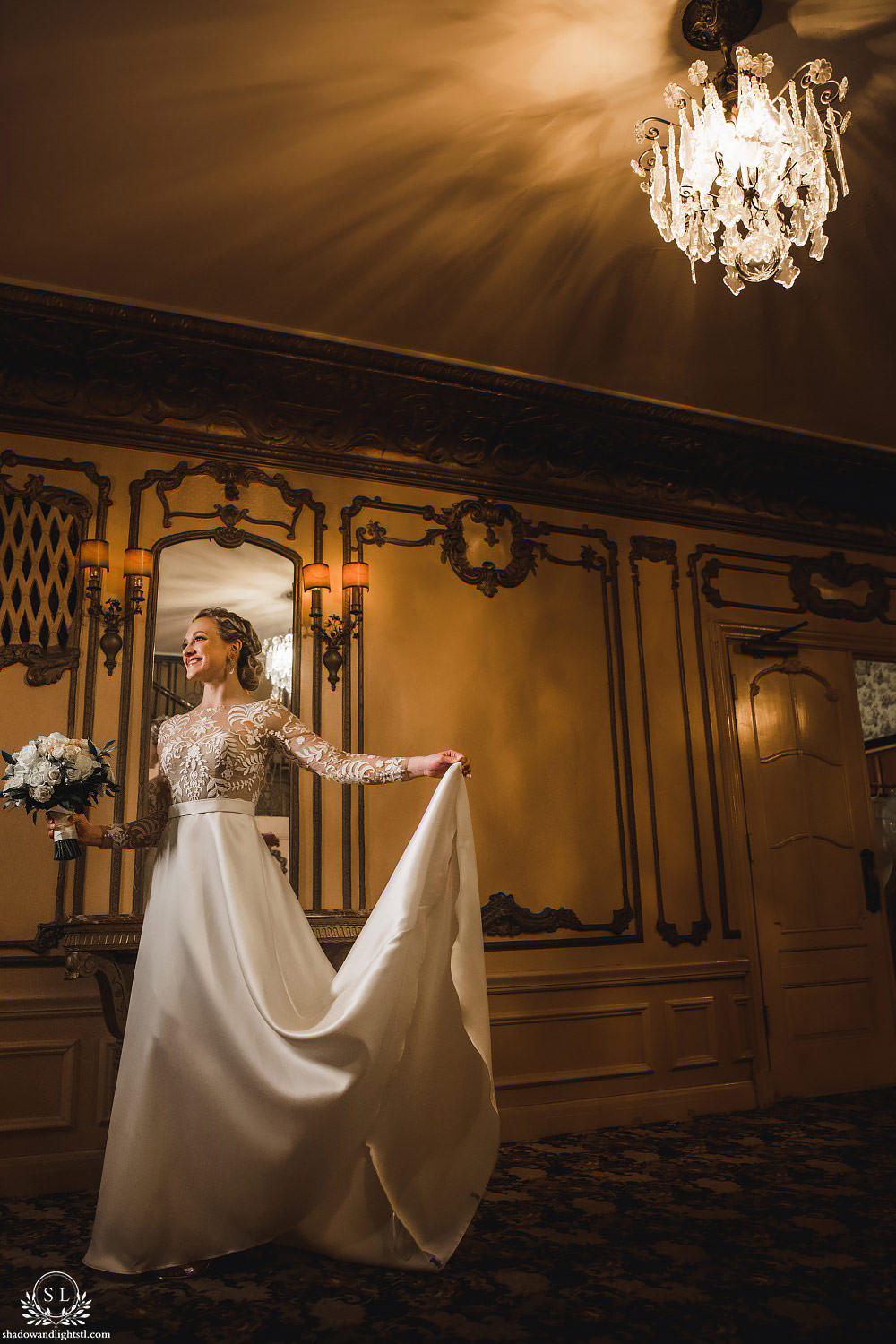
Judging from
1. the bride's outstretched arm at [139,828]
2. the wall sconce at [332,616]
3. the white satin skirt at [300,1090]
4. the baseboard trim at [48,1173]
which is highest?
the wall sconce at [332,616]

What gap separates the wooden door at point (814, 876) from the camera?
202 inches

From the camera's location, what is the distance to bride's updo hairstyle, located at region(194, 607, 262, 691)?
10.4ft

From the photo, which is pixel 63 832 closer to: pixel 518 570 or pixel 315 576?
pixel 315 576

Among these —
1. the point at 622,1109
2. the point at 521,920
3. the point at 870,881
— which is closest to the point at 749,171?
the point at 521,920

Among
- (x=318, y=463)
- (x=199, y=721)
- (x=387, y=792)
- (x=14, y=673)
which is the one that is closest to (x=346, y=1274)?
(x=199, y=721)

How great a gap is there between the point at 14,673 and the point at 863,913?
4.62 metres

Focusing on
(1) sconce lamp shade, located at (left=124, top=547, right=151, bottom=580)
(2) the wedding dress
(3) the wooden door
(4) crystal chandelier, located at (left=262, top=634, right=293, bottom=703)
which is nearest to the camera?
(2) the wedding dress

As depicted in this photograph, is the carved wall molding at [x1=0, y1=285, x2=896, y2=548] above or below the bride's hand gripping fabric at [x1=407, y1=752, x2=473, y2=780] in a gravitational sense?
above

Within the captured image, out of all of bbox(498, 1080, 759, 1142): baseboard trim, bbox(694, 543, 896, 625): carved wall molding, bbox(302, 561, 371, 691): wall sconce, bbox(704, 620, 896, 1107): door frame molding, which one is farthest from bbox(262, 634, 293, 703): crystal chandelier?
bbox(694, 543, 896, 625): carved wall molding

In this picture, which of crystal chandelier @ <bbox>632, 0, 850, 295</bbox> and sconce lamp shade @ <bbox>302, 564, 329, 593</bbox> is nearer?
crystal chandelier @ <bbox>632, 0, 850, 295</bbox>

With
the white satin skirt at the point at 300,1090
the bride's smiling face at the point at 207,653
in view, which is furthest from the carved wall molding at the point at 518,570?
the white satin skirt at the point at 300,1090

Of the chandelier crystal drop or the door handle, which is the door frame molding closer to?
the door handle

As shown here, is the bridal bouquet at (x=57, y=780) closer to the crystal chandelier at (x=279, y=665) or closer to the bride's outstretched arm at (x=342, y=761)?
the bride's outstretched arm at (x=342, y=761)

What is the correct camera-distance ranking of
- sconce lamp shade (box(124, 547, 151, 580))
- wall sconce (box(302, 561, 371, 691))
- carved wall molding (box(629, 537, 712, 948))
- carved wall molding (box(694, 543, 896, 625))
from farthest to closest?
carved wall molding (box(694, 543, 896, 625)) < carved wall molding (box(629, 537, 712, 948)) < wall sconce (box(302, 561, 371, 691)) < sconce lamp shade (box(124, 547, 151, 580))
